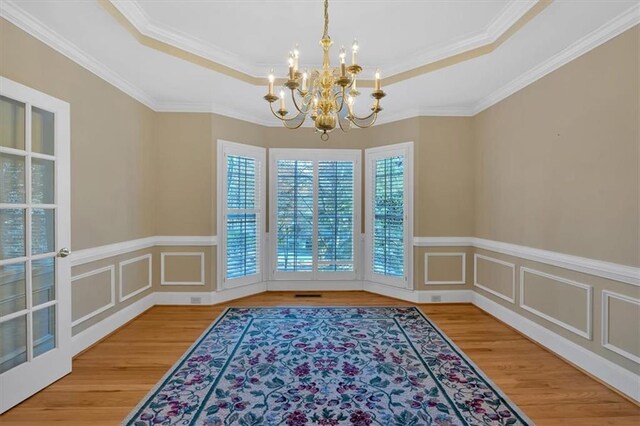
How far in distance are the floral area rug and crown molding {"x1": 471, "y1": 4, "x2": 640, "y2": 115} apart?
282 centimetres

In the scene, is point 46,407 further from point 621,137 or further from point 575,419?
point 621,137

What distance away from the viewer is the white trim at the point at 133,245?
9.78ft

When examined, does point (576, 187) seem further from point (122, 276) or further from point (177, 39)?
point (122, 276)

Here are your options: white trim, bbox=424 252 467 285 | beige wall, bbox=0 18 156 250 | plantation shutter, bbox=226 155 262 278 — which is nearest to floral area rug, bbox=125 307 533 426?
white trim, bbox=424 252 467 285

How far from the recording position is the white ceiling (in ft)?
7.76

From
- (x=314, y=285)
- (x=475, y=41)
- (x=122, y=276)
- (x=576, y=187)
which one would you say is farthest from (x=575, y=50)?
(x=122, y=276)

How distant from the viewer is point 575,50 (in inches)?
106

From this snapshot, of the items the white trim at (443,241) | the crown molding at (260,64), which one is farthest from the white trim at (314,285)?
the crown molding at (260,64)

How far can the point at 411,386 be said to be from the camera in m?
2.39

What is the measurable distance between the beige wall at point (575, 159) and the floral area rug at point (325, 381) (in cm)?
145

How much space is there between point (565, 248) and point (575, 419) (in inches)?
55.7

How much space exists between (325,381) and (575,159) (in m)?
2.84

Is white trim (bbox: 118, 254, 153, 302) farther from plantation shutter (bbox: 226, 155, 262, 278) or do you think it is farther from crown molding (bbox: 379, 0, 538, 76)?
crown molding (bbox: 379, 0, 538, 76)

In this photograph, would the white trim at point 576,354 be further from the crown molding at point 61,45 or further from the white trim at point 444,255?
the crown molding at point 61,45
